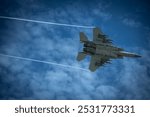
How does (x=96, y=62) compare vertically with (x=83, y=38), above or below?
below

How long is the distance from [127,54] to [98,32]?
6693 millimetres

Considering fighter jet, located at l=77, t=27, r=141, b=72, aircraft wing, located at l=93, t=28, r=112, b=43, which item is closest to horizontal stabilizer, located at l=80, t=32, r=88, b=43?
fighter jet, located at l=77, t=27, r=141, b=72

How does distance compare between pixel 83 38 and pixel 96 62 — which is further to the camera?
pixel 96 62

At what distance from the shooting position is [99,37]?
5109 centimetres

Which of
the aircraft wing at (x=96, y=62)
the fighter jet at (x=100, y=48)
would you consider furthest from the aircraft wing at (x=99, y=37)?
the aircraft wing at (x=96, y=62)

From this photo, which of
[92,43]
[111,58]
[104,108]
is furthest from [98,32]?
[104,108]

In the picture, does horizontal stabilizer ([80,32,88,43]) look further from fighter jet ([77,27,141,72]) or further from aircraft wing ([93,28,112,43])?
aircraft wing ([93,28,112,43])

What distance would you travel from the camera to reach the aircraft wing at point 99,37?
1988 inches

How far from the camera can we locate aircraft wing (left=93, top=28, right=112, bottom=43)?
5049cm

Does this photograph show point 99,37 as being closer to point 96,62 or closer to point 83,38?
point 83,38

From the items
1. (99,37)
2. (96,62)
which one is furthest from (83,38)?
(96,62)

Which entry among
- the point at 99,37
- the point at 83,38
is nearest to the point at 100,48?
the point at 99,37

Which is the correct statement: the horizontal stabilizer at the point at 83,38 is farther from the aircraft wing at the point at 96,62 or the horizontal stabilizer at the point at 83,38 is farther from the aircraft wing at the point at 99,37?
the aircraft wing at the point at 96,62

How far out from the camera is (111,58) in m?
51.8
